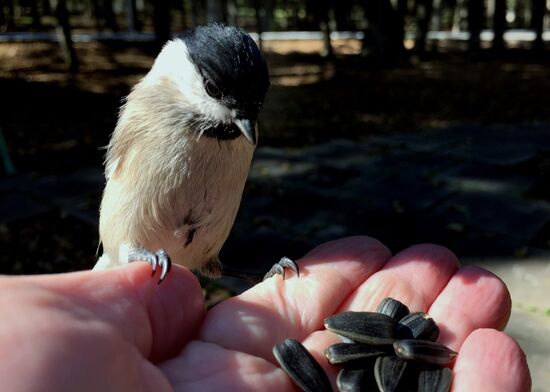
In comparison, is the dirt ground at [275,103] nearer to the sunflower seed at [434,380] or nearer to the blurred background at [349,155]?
the blurred background at [349,155]

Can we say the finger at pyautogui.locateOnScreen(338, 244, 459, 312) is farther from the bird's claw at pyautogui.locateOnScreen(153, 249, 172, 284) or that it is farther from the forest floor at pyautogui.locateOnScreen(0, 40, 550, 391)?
the forest floor at pyautogui.locateOnScreen(0, 40, 550, 391)

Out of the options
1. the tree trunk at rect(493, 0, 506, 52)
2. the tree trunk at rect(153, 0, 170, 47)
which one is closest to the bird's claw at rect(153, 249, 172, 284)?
the tree trunk at rect(153, 0, 170, 47)

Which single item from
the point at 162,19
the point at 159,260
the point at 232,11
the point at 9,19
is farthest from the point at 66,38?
the point at 232,11

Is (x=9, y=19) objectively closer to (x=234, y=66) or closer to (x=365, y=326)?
(x=234, y=66)

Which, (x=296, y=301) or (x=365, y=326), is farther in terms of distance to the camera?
(x=296, y=301)

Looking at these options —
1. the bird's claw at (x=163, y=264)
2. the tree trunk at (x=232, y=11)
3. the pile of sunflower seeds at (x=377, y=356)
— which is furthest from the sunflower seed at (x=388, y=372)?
the tree trunk at (x=232, y=11)

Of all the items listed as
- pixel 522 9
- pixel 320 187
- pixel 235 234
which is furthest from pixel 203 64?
pixel 522 9

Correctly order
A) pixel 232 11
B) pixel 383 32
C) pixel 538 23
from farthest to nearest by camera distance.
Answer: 1. pixel 232 11
2. pixel 538 23
3. pixel 383 32
